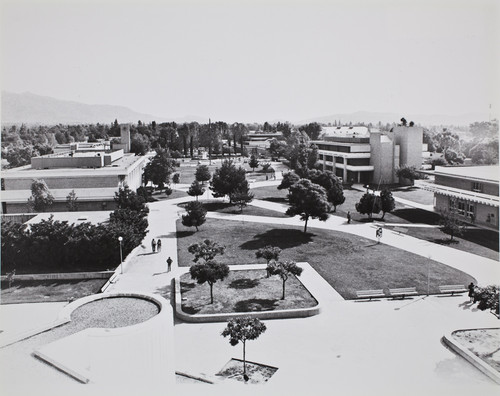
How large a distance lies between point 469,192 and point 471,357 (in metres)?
24.3

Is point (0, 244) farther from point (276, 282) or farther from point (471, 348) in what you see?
point (471, 348)

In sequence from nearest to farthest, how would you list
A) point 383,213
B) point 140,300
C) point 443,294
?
point 140,300 → point 443,294 → point 383,213

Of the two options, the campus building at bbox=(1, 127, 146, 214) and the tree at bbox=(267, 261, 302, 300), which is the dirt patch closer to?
the tree at bbox=(267, 261, 302, 300)

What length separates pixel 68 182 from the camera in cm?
4091

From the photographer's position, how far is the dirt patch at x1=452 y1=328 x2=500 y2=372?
1603 cm

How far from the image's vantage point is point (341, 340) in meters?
17.7

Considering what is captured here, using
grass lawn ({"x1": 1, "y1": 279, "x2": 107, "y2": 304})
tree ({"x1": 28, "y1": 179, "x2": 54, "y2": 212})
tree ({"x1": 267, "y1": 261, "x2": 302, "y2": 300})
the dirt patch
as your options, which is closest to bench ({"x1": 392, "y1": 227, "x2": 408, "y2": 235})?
tree ({"x1": 267, "y1": 261, "x2": 302, "y2": 300})

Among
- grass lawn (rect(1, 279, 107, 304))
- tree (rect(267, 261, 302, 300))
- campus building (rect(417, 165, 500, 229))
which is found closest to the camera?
tree (rect(267, 261, 302, 300))

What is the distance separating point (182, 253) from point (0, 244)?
9.79 meters

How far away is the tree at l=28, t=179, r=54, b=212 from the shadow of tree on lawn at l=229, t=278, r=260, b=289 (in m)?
20.4

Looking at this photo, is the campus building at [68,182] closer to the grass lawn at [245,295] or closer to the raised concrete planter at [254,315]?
the grass lawn at [245,295]

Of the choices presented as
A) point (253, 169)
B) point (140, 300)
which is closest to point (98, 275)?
point (140, 300)

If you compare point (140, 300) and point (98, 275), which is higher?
point (140, 300)

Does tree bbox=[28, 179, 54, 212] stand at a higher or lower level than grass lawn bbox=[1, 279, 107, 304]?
higher
